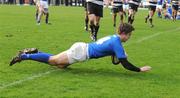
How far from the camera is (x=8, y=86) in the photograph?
26.6ft

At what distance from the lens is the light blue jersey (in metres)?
9.35

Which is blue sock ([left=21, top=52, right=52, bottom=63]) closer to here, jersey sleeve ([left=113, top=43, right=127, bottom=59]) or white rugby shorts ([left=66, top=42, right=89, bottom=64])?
white rugby shorts ([left=66, top=42, right=89, bottom=64])

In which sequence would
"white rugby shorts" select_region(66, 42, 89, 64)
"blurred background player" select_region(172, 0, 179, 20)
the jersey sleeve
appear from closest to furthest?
the jersey sleeve
"white rugby shorts" select_region(66, 42, 89, 64)
"blurred background player" select_region(172, 0, 179, 20)

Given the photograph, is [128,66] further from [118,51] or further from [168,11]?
[168,11]

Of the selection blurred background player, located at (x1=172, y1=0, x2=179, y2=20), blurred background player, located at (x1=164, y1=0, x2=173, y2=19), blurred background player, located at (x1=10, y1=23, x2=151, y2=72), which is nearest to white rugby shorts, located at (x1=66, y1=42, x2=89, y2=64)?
blurred background player, located at (x1=10, y1=23, x2=151, y2=72)

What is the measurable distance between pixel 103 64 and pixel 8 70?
7.29 ft

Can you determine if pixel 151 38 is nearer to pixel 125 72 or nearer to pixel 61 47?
pixel 61 47

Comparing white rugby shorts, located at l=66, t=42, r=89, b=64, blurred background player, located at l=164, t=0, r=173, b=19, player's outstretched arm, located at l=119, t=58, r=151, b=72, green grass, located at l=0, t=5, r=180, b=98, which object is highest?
white rugby shorts, located at l=66, t=42, r=89, b=64

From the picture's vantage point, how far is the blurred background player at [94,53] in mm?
9375

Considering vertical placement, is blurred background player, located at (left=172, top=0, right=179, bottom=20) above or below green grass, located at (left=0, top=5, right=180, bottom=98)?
below

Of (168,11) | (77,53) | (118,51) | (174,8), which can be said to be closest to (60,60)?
(77,53)

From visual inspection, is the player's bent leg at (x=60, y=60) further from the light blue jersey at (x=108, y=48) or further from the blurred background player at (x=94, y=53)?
the light blue jersey at (x=108, y=48)

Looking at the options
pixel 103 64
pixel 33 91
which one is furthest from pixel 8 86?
pixel 103 64

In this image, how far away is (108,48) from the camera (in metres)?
9.48
